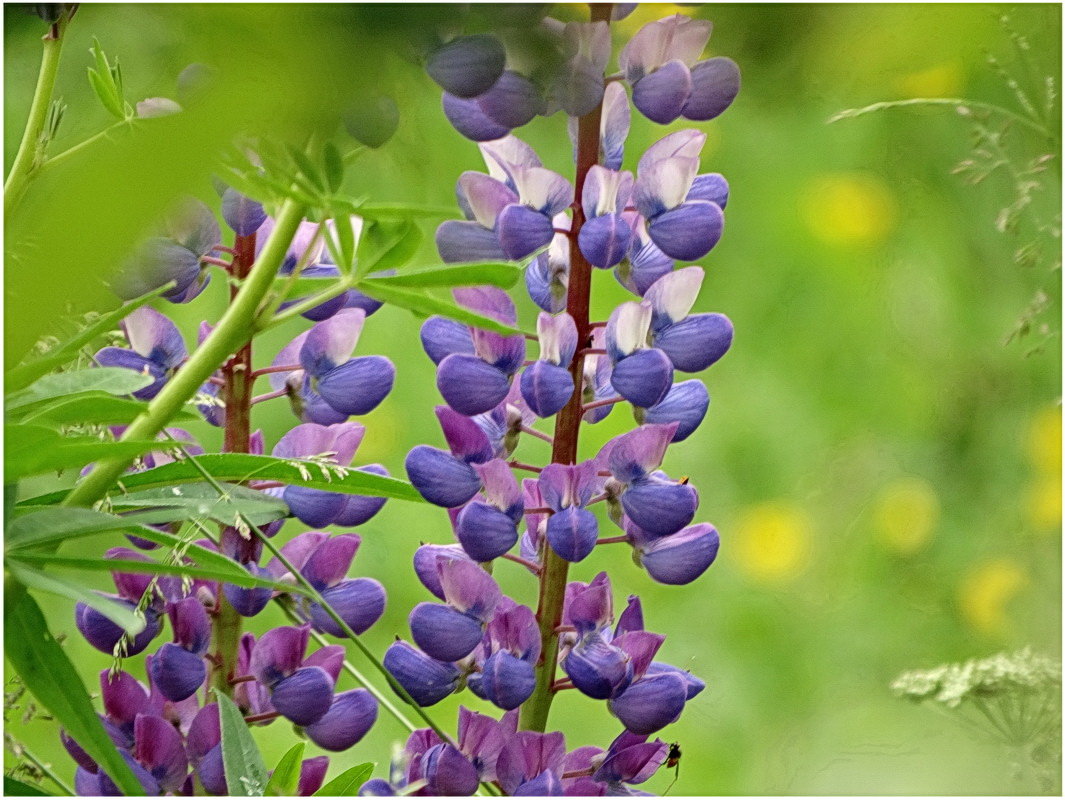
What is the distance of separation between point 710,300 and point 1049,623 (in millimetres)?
491

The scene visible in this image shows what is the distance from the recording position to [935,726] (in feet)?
4.01

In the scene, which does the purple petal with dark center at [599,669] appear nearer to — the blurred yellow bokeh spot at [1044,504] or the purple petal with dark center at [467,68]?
Answer: the purple petal with dark center at [467,68]

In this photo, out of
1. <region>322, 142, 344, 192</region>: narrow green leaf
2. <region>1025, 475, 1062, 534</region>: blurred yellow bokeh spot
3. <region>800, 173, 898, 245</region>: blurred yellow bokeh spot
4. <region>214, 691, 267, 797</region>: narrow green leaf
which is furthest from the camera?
<region>800, 173, 898, 245</region>: blurred yellow bokeh spot

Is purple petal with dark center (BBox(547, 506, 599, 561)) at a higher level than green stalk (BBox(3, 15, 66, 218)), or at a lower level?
lower

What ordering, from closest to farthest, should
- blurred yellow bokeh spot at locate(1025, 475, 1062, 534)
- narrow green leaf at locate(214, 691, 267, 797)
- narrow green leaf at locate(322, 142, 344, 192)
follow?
1. narrow green leaf at locate(322, 142, 344, 192)
2. narrow green leaf at locate(214, 691, 267, 797)
3. blurred yellow bokeh spot at locate(1025, 475, 1062, 534)

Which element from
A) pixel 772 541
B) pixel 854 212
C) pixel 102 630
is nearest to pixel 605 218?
pixel 102 630

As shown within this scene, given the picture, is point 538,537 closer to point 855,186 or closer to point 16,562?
point 16,562

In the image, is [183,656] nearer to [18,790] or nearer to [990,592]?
[18,790]

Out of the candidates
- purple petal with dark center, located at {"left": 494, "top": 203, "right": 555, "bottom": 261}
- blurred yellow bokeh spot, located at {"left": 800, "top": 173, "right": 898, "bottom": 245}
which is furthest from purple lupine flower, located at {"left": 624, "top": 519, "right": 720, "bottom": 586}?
blurred yellow bokeh spot, located at {"left": 800, "top": 173, "right": 898, "bottom": 245}

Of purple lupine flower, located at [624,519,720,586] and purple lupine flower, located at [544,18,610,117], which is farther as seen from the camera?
purple lupine flower, located at [624,519,720,586]

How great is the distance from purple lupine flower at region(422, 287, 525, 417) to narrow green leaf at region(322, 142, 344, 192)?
0.41 feet

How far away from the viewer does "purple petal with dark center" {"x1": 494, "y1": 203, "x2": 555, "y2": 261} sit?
393mm

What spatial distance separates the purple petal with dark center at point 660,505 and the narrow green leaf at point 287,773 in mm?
130

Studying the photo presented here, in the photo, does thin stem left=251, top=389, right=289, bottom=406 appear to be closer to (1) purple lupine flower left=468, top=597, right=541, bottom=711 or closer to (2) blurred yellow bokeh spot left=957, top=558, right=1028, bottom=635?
(1) purple lupine flower left=468, top=597, right=541, bottom=711
